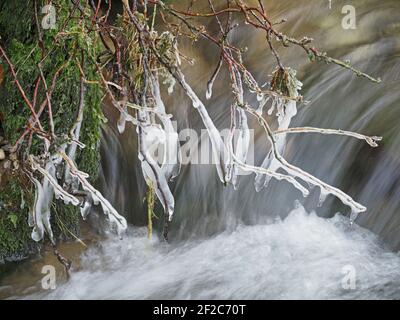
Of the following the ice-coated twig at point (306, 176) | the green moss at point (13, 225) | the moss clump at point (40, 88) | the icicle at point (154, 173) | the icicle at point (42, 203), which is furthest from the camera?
the green moss at point (13, 225)

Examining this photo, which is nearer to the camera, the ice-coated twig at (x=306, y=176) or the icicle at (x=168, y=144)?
the ice-coated twig at (x=306, y=176)

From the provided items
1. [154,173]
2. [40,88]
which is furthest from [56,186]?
[40,88]

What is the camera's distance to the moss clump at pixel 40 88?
2.28 metres

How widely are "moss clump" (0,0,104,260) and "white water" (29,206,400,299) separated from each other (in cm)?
31

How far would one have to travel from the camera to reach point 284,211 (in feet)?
8.75

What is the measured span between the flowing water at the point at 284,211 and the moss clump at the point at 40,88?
248 mm

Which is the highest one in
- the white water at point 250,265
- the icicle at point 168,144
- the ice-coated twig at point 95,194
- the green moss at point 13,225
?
the icicle at point 168,144

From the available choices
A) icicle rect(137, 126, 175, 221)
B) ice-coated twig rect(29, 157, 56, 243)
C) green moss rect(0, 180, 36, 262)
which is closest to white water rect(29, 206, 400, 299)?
green moss rect(0, 180, 36, 262)

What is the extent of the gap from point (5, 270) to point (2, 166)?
1.57ft

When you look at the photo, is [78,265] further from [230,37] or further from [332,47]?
[332,47]

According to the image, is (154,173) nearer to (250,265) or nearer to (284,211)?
(250,265)

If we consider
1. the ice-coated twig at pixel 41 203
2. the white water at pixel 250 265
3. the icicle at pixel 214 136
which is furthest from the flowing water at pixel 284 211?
the icicle at pixel 214 136

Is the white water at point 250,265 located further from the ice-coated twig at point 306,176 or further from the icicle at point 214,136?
the icicle at point 214,136

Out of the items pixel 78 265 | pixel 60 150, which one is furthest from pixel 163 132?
pixel 78 265
